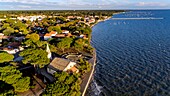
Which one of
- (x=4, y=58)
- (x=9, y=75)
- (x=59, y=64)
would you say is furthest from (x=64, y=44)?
(x=9, y=75)

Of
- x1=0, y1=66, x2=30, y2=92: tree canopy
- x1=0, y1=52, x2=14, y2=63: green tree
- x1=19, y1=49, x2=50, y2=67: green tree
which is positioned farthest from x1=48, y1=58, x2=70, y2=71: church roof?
x1=0, y1=52, x2=14, y2=63: green tree

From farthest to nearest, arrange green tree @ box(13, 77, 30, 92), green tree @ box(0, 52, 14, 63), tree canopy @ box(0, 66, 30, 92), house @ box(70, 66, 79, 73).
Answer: green tree @ box(0, 52, 14, 63) → house @ box(70, 66, 79, 73) → tree canopy @ box(0, 66, 30, 92) → green tree @ box(13, 77, 30, 92)

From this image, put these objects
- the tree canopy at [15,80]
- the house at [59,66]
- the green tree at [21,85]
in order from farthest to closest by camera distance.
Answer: the house at [59,66] < the tree canopy at [15,80] < the green tree at [21,85]

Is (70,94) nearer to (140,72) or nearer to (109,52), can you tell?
(140,72)

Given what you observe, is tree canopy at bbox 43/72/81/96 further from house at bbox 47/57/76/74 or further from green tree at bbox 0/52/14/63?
green tree at bbox 0/52/14/63

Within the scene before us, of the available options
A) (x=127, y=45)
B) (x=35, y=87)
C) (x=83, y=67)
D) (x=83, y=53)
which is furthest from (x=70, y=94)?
(x=127, y=45)

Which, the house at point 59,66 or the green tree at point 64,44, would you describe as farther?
the green tree at point 64,44

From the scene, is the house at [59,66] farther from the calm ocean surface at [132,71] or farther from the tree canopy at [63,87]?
the calm ocean surface at [132,71]

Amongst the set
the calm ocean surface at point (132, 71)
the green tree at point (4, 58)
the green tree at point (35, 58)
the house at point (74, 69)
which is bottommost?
the calm ocean surface at point (132, 71)

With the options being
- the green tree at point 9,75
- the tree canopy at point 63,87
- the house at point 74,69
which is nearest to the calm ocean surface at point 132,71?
the house at point 74,69

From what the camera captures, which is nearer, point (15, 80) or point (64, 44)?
point (15, 80)

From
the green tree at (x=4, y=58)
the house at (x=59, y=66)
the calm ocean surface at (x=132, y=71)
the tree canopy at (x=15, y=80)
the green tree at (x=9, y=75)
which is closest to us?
the tree canopy at (x=15, y=80)

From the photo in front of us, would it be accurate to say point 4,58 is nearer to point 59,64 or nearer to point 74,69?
point 59,64
